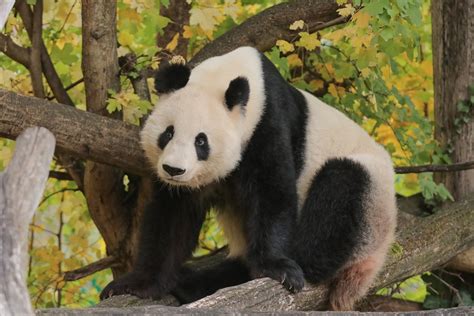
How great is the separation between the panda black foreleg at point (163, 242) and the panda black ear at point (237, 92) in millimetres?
574

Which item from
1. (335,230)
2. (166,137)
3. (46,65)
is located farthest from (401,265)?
(46,65)

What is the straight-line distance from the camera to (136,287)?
4094 mm

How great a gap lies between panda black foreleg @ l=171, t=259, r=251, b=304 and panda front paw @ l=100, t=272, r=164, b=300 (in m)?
0.13

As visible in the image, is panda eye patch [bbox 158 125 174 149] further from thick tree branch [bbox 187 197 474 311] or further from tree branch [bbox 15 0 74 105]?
tree branch [bbox 15 0 74 105]

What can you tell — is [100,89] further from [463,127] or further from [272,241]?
[463,127]

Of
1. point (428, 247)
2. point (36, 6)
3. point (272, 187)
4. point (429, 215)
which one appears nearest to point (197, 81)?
point (272, 187)

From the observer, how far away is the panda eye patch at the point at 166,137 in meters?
3.94

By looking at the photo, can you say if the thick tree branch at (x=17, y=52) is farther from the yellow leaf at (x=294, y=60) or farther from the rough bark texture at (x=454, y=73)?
the rough bark texture at (x=454, y=73)

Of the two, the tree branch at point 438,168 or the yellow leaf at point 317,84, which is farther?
the yellow leaf at point 317,84

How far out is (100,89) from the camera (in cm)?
495

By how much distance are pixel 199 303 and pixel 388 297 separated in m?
2.81

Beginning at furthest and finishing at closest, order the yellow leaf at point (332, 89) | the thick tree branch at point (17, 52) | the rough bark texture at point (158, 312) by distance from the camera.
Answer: the yellow leaf at point (332, 89) → the thick tree branch at point (17, 52) → the rough bark texture at point (158, 312)

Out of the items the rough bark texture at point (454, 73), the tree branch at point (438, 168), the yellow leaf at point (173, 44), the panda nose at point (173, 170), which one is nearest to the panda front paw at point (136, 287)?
the panda nose at point (173, 170)

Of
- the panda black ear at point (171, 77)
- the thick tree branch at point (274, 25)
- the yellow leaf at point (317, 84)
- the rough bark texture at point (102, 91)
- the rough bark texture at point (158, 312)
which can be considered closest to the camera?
the rough bark texture at point (158, 312)
